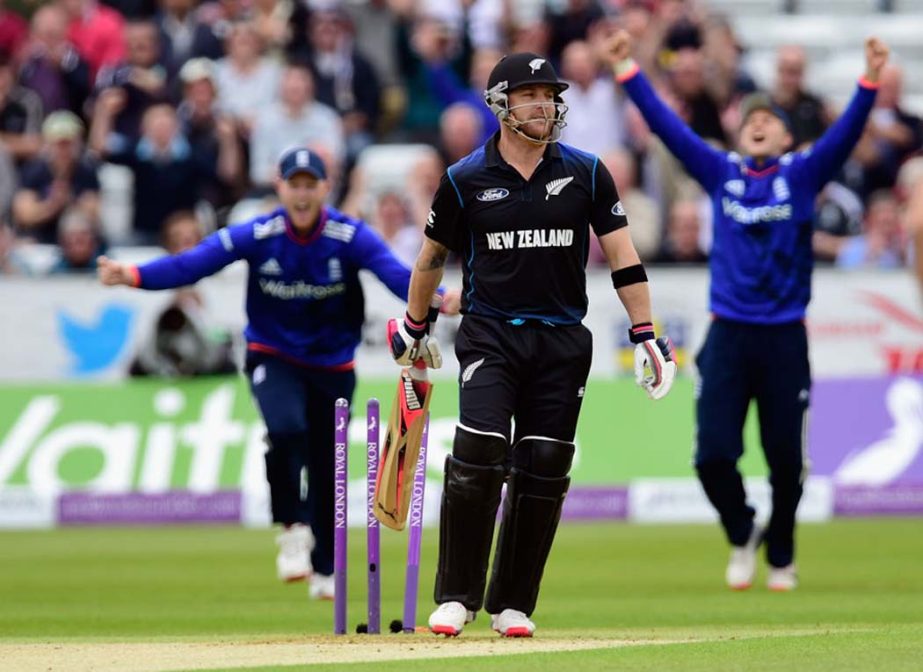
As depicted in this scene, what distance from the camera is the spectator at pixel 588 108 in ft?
64.1

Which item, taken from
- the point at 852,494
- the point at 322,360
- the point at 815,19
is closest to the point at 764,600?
the point at 322,360

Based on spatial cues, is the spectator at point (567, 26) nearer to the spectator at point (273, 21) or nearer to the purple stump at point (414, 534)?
the spectator at point (273, 21)

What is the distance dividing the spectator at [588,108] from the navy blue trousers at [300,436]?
861 centimetres

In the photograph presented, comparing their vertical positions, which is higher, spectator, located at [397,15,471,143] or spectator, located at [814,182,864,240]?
spectator, located at [397,15,471,143]

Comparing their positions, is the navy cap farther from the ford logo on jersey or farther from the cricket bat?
the ford logo on jersey

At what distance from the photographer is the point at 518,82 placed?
27.0 feet

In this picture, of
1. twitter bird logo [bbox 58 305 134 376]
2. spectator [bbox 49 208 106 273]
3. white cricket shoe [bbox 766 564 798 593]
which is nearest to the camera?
white cricket shoe [bbox 766 564 798 593]

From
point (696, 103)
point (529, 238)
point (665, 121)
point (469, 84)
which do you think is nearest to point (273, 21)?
point (469, 84)

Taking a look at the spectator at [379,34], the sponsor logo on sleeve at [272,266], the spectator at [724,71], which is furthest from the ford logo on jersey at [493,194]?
the spectator at [379,34]

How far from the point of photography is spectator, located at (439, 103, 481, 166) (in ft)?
61.6

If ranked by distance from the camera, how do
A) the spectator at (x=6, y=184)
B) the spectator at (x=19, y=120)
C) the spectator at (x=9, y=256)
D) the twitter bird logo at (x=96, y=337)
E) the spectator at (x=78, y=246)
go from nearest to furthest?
the twitter bird logo at (x=96, y=337), the spectator at (x=78, y=246), the spectator at (x=9, y=256), the spectator at (x=6, y=184), the spectator at (x=19, y=120)

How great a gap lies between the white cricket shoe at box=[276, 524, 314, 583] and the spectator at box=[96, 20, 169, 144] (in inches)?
363

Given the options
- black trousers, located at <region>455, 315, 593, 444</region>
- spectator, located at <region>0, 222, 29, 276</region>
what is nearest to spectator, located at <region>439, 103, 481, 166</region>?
spectator, located at <region>0, 222, 29, 276</region>

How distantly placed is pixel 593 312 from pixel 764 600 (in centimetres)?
640
